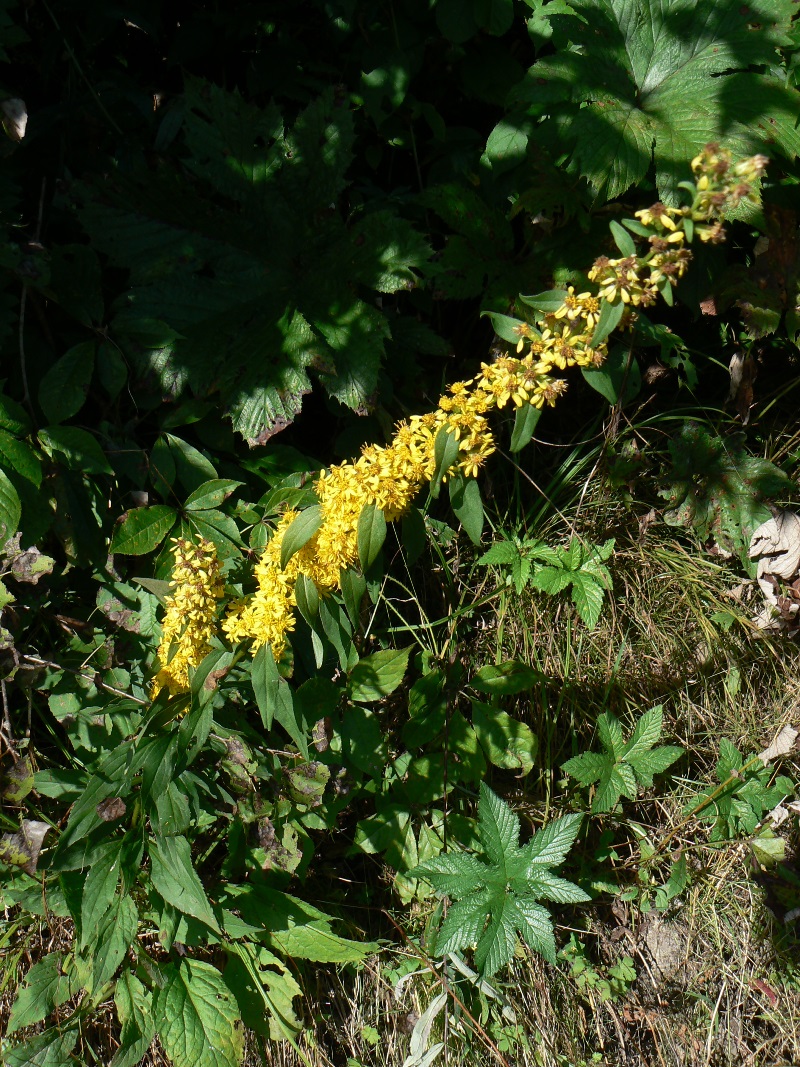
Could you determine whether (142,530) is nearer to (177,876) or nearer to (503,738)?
(177,876)

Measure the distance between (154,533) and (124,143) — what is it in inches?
42.2

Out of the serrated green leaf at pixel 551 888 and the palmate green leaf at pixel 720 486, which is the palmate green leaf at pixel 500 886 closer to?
the serrated green leaf at pixel 551 888

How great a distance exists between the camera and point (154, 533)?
200cm

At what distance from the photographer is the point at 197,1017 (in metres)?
1.98

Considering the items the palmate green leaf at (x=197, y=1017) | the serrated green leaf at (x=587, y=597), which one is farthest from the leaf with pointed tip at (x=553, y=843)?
the palmate green leaf at (x=197, y=1017)

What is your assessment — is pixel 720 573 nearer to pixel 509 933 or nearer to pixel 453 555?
pixel 453 555

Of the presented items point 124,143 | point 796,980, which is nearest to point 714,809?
point 796,980

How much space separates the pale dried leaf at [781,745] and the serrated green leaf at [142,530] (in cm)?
181

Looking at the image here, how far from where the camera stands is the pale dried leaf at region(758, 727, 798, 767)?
237 cm

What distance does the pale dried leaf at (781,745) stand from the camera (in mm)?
2371

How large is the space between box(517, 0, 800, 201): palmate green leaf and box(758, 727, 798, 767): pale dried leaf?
1.53m

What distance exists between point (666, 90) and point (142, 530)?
165 cm

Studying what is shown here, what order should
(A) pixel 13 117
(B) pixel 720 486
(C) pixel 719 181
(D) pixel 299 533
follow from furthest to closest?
1. (B) pixel 720 486
2. (A) pixel 13 117
3. (D) pixel 299 533
4. (C) pixel 719 181

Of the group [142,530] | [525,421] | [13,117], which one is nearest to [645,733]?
[525,421]
